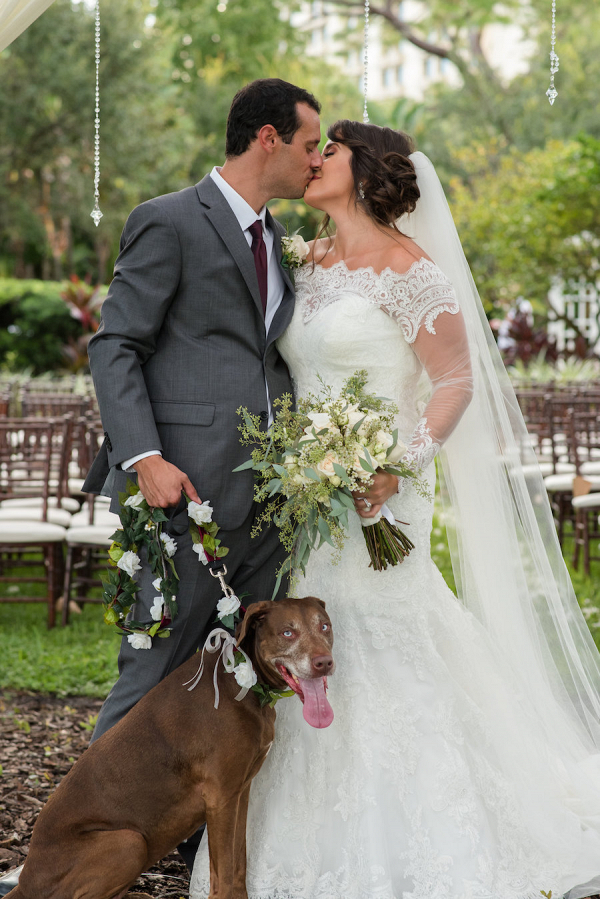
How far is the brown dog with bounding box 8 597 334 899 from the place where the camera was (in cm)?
227

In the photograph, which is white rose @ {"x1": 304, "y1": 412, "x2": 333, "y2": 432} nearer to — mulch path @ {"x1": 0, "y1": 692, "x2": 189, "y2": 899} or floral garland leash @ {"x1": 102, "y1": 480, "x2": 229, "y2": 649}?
floral garland leash @ {"x1": 102, "y1": 480, "x2": 229, "y2": 649}

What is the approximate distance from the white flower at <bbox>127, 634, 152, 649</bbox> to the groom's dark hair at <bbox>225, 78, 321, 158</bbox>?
4.92 feet

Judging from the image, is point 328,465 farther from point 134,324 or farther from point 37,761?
point 37,761

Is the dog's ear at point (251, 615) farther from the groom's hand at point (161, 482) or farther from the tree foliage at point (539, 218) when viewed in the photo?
the tree foliage at point (539, 218)

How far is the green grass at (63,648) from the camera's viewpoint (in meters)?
4.87

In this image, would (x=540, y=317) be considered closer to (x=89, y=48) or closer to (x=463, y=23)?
(x=463, y=23)

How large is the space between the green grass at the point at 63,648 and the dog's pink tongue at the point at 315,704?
2568mm

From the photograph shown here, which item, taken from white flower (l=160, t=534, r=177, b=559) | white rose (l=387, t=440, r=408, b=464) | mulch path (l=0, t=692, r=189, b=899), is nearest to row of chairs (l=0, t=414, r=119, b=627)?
mulch path (l=0, t=692, r=189, b=899)

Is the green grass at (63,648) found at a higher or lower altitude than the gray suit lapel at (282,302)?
lower

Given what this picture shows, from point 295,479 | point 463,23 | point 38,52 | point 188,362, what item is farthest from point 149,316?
point 463,23

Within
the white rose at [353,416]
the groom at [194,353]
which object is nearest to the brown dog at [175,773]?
the groom at [194,353]

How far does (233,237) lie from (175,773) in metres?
1.53

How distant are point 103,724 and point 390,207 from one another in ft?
6.12

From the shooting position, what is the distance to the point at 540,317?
19062 mm
